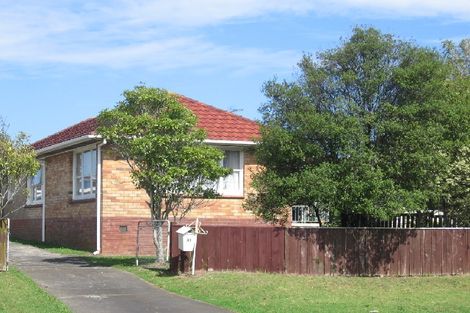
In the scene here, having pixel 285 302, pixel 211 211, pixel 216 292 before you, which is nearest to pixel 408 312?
pixel 285 302

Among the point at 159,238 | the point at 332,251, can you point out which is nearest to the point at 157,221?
the point at 159,238

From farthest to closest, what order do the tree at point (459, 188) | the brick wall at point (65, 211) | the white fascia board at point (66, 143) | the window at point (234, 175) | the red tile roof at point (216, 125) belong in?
the window at point (234, 175)
the red tile roof at point (216, 125)
the brick wall at point (65, 211)
the white fascia board at point (66, 143)
the tree at point (459, 188)

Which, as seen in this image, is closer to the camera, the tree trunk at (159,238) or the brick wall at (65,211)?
the tree trunk at (159,238)

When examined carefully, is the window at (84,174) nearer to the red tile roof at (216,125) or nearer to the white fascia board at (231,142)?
the red tile roof at (216,125)

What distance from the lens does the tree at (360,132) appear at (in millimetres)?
16578

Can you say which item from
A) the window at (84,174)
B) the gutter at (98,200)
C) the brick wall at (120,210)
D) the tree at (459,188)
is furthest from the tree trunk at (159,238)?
the tree at (459,188)

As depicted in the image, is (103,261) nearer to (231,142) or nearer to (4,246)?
(4,246)

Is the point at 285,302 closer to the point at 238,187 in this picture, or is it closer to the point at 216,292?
the point at 216,292

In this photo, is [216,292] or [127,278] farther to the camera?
[127,278]

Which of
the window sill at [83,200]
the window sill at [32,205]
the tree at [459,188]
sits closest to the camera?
the tree at [459,188]

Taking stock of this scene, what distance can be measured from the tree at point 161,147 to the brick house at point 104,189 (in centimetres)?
404

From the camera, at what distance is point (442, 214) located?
21.1 metres

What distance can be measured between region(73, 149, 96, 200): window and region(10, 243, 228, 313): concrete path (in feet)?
13.6

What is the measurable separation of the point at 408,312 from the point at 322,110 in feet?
19.6
